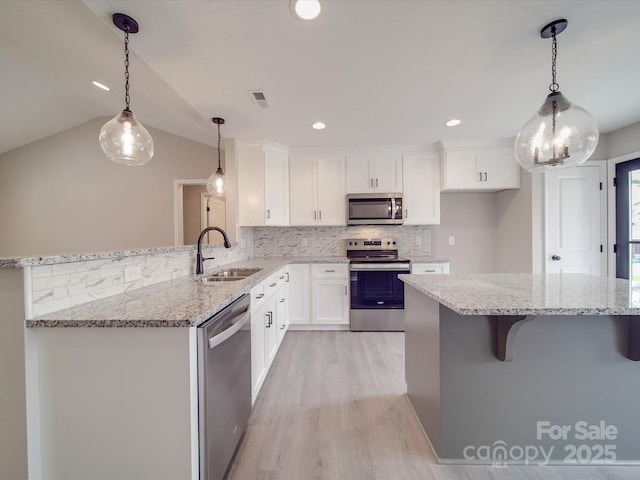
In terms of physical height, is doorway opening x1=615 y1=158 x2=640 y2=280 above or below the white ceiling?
below

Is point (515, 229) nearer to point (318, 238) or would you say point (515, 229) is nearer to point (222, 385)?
point (318, 238)

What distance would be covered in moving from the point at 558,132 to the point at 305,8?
1507 mm

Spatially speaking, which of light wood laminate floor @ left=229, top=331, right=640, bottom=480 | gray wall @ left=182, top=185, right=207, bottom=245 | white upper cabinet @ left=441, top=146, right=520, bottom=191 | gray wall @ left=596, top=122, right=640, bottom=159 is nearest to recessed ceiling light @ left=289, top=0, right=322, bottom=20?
light wood laminate floor @ left=229, top=331, right=640, bottom=480

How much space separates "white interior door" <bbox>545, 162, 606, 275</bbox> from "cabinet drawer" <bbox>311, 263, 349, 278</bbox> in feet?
7.82

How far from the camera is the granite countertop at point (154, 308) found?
999mm

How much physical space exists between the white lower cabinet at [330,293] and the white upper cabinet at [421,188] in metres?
1.15

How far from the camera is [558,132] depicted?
4.73ft

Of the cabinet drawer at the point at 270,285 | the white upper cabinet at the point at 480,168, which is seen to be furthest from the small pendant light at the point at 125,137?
the white upper cabinet at the point at 480,168

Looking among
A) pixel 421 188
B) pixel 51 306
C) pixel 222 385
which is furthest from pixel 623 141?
pixel 51 306

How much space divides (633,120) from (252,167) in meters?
4.10

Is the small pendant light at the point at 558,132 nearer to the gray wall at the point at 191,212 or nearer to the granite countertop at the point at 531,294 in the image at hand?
the granite countertop at the point at 531,294

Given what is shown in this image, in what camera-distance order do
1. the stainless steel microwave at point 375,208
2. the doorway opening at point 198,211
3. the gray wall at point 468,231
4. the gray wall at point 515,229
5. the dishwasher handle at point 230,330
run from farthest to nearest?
1. the doorway opening at point 198,211
2. the gray wall at point 468,231
3. the stainless steel microwave at point 375,208
4. the gray wall at point 515,229
5. the dishwasher handle at point 230,330

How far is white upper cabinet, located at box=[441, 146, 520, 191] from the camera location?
3320mm

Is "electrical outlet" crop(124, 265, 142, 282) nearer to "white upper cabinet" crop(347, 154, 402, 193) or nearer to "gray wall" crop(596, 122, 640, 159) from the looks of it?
"white upper cabinet" crop(347, 154, 402, 193)
